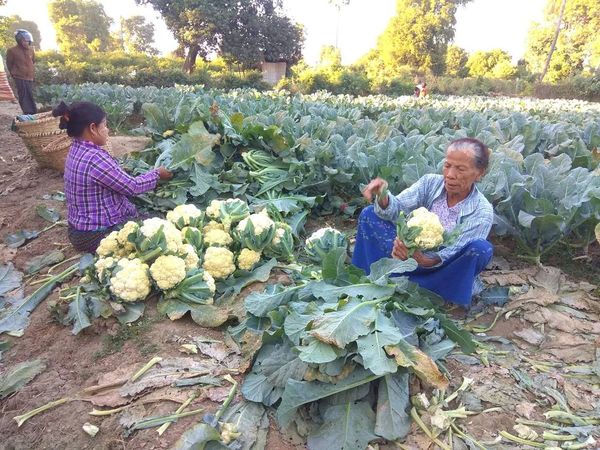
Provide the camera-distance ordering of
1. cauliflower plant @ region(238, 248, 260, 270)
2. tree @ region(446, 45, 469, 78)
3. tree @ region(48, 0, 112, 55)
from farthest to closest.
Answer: tree @ region(48, 0, 112, 55)
tree @ region(446, 45, 469, 78)
cauliflower plant @ region(238, 248, 260, 270)

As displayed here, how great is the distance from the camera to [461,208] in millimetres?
2834

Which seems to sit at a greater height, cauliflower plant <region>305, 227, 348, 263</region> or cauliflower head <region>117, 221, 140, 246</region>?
cauliflower head <region>117, 221, 140, 246</region>

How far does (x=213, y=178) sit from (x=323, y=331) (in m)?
2.67

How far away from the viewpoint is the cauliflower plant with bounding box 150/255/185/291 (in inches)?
105

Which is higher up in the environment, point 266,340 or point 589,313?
point 266,340

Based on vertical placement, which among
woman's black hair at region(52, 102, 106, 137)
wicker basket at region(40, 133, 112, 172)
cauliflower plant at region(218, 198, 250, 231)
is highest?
woman's black hair at region(52, 102, 106, 137)

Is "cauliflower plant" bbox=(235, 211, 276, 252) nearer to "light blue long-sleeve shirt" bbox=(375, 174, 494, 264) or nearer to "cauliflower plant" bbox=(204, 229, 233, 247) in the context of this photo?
"cauliflower plant" bbox=(204, 229, 233, 247)

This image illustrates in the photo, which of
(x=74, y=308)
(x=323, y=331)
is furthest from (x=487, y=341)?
(x=74, y=308)

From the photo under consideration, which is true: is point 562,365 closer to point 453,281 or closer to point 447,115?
point 453,281

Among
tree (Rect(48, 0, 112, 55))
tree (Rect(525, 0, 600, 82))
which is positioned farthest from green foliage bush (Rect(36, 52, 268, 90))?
tree (Rect(48, 0, 112, 55))

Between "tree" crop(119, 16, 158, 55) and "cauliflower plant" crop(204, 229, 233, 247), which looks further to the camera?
"tree" crop(119, 16, 158, 55)

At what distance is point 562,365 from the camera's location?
7.80ft

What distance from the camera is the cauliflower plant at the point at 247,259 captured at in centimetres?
309

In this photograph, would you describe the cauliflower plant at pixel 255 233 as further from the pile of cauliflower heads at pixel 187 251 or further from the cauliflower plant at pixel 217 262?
the cauliflower plant at pixel 217 262
